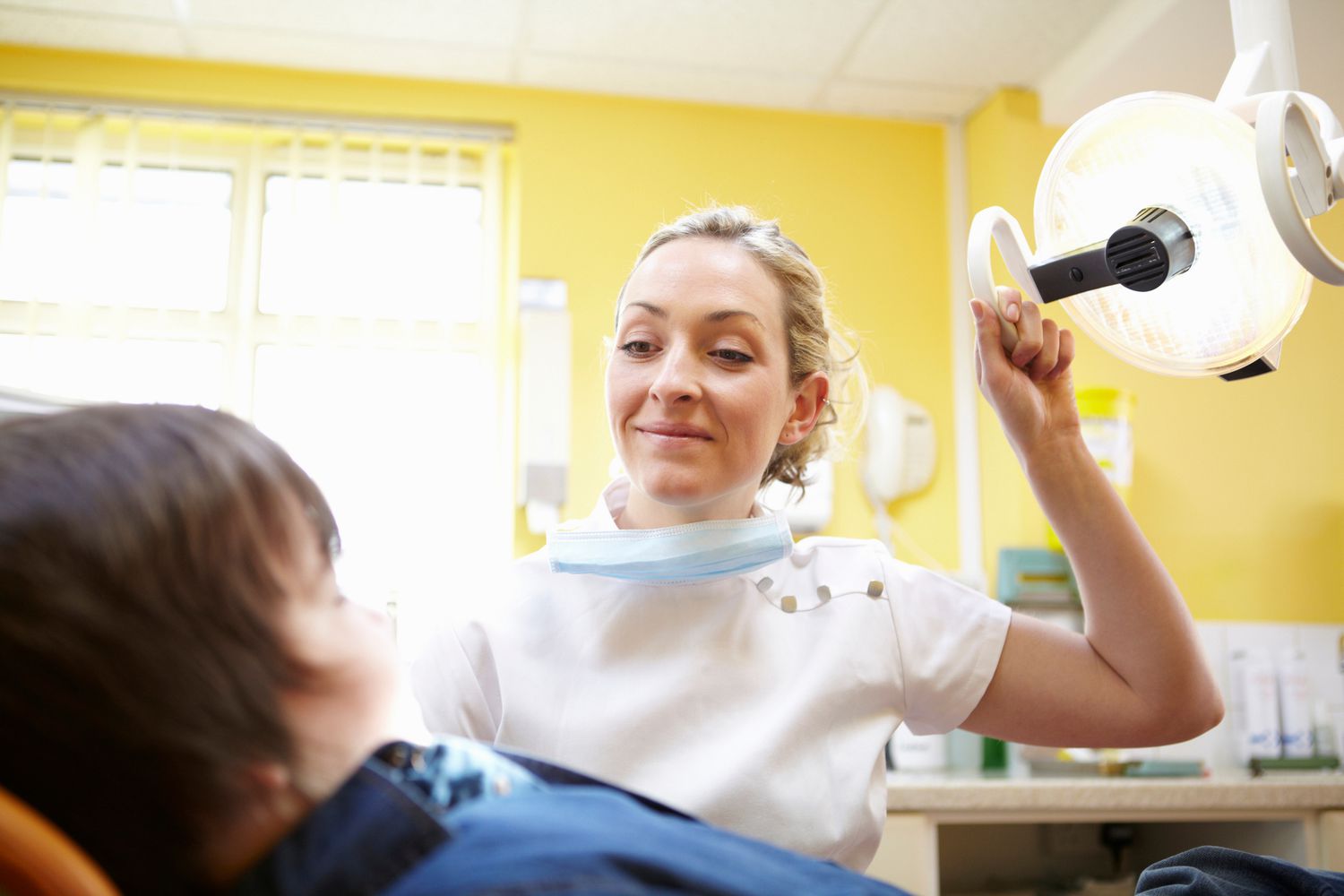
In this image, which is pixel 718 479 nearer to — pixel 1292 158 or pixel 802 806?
pixel 802 806

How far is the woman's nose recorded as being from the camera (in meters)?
1.11

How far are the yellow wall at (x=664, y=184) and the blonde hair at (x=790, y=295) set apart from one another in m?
1.67

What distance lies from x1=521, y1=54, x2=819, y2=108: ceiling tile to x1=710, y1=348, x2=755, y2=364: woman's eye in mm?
2128

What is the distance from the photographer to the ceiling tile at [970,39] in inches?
111

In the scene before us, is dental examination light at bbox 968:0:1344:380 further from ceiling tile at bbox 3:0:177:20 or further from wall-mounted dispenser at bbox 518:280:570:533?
ceiling tile at bbox 3:0:177:20

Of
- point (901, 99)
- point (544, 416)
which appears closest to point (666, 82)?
point (901, 99)

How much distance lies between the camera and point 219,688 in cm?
52

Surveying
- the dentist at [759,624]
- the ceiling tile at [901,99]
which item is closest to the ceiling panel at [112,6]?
the ceiling tile at [901,99]

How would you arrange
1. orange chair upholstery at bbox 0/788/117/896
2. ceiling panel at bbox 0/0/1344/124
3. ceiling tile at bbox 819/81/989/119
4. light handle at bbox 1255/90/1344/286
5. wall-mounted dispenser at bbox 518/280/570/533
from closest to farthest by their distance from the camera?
orange chair upholstery at bbox 0/788/117/896 → light handle at bbox 1255/90/1344/286 → ceiling panel at bbox 0/0/1344/124 → wall-mounted dispenser at bbox 518/280/570/533 → ceiling tile at bbox 819/81/989/119

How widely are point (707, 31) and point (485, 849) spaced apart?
2722mm

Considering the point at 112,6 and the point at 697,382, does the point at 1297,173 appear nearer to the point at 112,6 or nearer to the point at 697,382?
the point at 697,382

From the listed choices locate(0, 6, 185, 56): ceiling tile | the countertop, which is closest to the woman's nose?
the countertop

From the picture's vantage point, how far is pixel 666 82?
319 centimetres

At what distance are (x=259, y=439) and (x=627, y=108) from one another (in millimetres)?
2821
